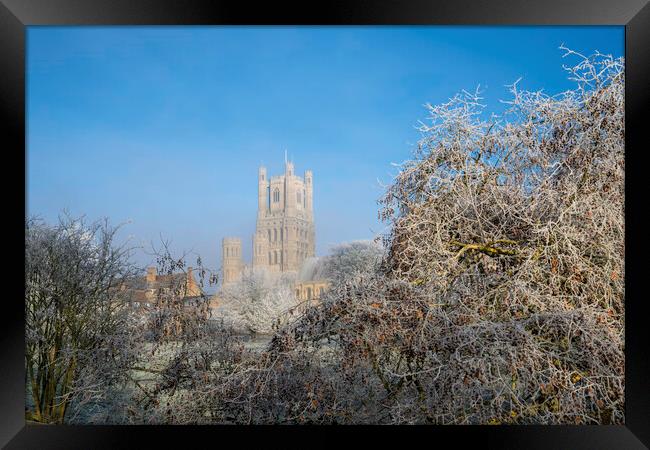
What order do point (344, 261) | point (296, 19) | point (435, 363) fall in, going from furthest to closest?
point (344, 261), point (435, 363), point (296, 19)

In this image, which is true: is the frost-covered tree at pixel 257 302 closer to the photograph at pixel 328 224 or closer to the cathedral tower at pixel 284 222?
the photograph at pixel 328 224

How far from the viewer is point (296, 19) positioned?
9.03ft

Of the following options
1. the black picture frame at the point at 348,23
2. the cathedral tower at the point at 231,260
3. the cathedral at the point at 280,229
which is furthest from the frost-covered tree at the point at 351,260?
the black picture frame at the point at 348,23

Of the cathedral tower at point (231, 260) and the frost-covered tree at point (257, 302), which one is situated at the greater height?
the cathedral tower at point (231, 260)

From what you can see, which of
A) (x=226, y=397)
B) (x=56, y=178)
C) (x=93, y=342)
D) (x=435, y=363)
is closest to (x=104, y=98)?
(x=56, y=178)

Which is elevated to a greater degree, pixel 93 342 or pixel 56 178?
pixel 56 178

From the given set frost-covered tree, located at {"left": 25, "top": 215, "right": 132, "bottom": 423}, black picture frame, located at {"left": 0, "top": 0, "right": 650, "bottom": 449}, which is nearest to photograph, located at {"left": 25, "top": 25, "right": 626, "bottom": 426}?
frost-covered tree, located at {"left": 25, "top": 215, "right": 132, "bottom": 423}

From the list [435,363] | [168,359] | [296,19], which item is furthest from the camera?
[168,359]

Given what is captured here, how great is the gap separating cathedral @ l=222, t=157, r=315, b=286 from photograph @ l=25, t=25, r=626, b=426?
0.04 metres

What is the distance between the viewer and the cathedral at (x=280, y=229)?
4133mm

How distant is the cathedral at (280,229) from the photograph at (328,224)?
0.13 ft

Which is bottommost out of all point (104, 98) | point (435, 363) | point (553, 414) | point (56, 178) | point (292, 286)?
point (553, 414)

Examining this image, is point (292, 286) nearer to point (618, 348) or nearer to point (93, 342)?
point (93, 342)

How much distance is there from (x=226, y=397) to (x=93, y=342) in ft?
3.52
